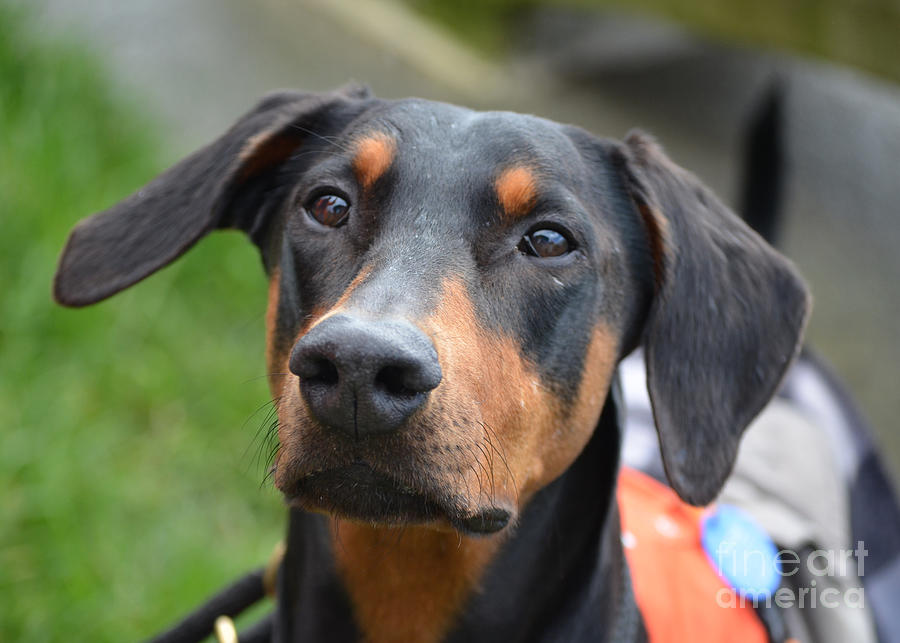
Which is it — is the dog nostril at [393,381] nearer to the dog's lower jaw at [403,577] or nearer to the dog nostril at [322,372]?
the dog nostril at [322,372]

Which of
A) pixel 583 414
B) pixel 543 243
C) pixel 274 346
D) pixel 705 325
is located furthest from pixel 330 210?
pixel 705 325

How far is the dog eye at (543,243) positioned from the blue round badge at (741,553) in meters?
1.16

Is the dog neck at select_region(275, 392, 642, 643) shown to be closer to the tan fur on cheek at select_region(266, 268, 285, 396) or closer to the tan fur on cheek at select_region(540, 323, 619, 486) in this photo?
the tan fur on cheek at select_region(540, 323, 619, 486)

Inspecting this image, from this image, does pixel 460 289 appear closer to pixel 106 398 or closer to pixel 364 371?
pixel 364 371

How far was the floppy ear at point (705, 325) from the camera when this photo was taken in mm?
2227

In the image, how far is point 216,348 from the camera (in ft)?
14.9

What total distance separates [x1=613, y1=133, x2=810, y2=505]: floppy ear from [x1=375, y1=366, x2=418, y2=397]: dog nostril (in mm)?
729

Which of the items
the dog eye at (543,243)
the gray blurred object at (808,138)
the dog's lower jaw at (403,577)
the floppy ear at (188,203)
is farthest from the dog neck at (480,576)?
the gray blurred object at (808,138)

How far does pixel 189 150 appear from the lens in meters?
5.34

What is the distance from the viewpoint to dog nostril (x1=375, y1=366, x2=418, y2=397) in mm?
1659

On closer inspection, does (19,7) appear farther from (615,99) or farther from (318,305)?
(318,305)

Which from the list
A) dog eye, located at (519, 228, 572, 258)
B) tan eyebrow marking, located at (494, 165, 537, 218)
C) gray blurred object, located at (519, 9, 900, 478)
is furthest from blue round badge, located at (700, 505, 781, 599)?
gray blurred object, located at (519, 9, 900, 478)

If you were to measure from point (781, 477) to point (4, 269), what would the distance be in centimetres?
307

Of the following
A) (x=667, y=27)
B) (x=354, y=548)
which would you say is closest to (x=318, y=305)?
(x=354, y=548)
